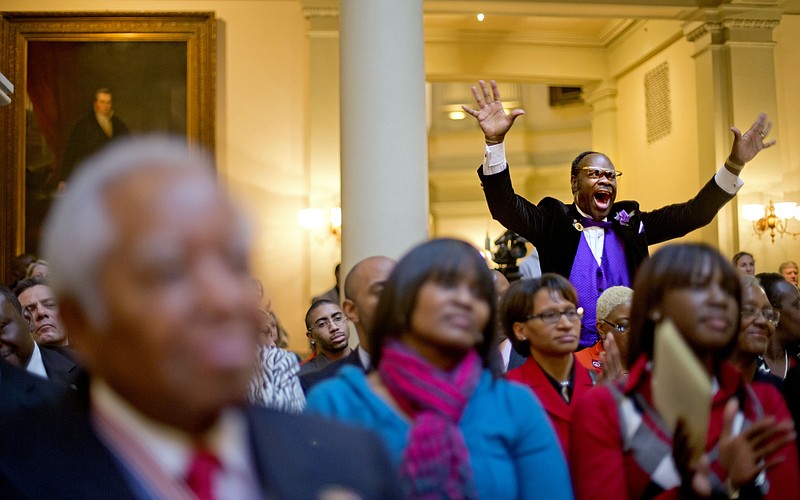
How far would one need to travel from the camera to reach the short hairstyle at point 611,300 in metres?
4.55

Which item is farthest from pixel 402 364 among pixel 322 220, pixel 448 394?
pixel 322 220

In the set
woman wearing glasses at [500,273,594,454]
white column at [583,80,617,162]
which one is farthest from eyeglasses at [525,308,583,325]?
white column at [583,80,617,162]

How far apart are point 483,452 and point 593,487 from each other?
0.34 metres

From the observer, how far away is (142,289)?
116cm

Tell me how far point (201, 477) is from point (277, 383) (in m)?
2.26

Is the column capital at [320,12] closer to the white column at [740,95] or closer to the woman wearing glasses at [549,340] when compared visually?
the white column at [740,95]

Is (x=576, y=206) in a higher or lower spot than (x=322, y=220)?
lower

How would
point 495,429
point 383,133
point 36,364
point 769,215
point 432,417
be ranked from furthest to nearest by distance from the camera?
point 769,215
point 383,133
point 36,364
point 495,429
point 432,417

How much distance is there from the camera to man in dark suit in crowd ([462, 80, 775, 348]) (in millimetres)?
5117

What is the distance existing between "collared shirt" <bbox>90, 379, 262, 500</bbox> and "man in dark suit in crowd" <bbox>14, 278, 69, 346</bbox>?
4499 millimetres

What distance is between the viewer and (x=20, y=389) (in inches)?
127

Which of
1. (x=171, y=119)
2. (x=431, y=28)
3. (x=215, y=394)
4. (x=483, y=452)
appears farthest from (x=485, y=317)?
(x=431, y=28)

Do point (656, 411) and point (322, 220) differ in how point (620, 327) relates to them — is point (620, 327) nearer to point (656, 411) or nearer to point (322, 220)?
point (656, 411)

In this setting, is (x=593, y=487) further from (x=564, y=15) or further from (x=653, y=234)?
(x=564, y=15)
